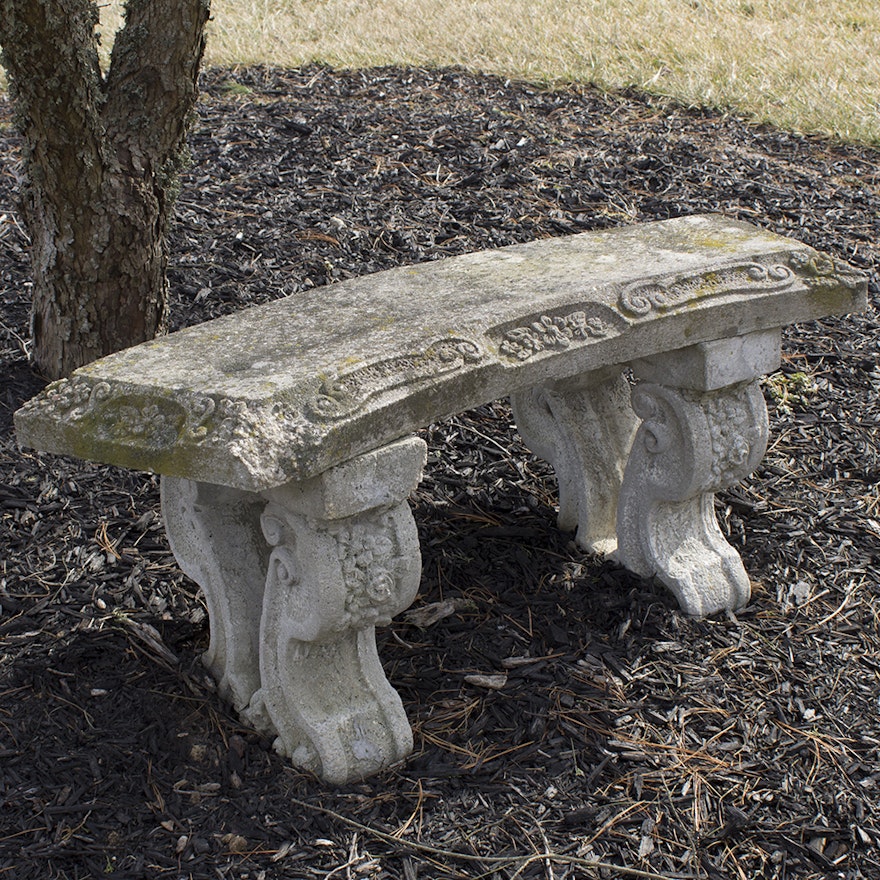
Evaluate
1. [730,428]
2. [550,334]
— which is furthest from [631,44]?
[550,334]

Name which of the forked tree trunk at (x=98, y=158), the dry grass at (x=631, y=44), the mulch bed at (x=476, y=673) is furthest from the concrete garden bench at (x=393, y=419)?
the dry grass at (x=631, y=44)

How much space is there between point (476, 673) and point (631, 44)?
5.43 meters

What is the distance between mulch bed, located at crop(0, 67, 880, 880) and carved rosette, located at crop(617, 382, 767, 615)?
9 centimetres

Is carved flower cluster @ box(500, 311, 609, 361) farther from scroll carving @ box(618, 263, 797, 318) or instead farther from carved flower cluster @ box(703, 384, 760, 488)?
carved flower cluster @ box(703, 384, 760, 488)

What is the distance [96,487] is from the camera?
373cm

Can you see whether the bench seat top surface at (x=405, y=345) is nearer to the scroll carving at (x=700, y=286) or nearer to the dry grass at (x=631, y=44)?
the scroll carving at (x=700, y=286)

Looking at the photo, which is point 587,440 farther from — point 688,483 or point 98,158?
point 98,158

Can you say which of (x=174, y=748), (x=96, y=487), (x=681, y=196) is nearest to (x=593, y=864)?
(x=174, y=748)

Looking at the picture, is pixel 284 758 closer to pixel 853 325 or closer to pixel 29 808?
pixel 29 808

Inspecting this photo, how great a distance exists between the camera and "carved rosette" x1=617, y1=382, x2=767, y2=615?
10.8ft

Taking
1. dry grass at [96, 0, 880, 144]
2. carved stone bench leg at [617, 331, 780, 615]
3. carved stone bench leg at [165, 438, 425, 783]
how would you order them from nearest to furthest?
carved stone bench leg at [165, 438, 425, 783] < carved stone bench leg at [617, 331, 780, 615] < dry grass at [96, 0, 880, 144]

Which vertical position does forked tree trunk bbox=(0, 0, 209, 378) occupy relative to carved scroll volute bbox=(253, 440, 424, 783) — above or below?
above

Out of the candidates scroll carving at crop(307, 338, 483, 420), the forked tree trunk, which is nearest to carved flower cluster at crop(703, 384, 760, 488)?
scroll carving at crop(307, 338, 483, 420)

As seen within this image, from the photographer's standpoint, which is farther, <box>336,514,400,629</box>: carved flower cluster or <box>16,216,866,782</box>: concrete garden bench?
<box>336,514,400,629</box>: carved flower cluster
